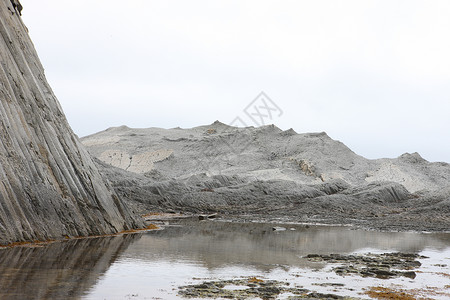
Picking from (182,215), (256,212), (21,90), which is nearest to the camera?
(21,90)

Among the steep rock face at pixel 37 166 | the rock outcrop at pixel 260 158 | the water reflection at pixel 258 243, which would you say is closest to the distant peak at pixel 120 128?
the rock outcrop at pixel 260 158

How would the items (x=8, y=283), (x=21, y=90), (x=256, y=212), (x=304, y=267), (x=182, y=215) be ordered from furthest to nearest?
(x=256, y=212) < (x=182, y=215) < (x=21, y=90) < (x=304, y=267) < (x=8, y=283)

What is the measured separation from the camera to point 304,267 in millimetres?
17328

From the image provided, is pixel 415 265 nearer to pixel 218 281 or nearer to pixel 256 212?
pixel 218 281

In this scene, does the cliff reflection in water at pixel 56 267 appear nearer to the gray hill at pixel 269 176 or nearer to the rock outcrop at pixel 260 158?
the gray hill at pixel 269 176

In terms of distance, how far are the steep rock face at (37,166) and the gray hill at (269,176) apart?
62.8 feet

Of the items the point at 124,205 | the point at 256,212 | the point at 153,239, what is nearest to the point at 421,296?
the point at 153,239

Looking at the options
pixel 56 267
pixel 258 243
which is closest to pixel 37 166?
pixel 56 267

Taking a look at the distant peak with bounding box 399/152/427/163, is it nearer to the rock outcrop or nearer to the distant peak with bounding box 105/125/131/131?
the rock outcrop

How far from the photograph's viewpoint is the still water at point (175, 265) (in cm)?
1239

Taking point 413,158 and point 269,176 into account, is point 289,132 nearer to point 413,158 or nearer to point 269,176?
point 413,158

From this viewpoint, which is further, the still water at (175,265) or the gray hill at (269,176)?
the gray hill at (269,176)

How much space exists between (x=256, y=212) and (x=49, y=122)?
27.3 meters

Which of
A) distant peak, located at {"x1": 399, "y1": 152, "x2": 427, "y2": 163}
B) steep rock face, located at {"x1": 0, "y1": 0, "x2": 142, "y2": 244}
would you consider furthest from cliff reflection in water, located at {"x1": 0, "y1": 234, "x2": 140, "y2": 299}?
distant peak, located at {"x1": 399, "y1": 152, "x2": 427, "y2": 163}
